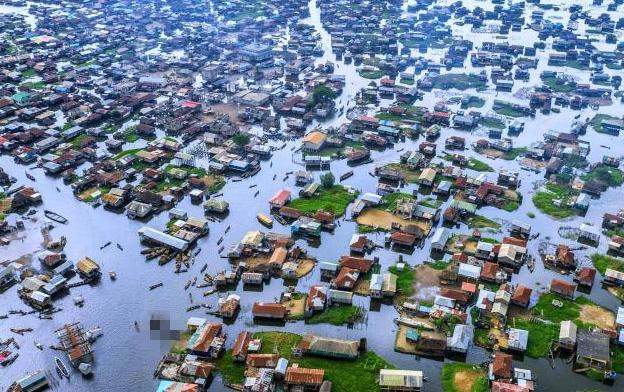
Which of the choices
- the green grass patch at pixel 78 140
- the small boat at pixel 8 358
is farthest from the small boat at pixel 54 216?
the small boat at pixel 8 358

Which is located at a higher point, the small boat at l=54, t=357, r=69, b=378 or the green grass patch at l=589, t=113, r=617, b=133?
the green grass patch at l=589, t=113, r=617, b=133

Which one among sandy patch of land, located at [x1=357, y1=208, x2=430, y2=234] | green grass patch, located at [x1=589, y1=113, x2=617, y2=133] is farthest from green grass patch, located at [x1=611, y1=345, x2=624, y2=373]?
green grass patch, located at [x1=589, y1=113, x2=617, y2=133]

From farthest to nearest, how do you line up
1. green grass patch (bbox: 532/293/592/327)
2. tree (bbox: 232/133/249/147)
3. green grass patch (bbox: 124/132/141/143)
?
green grass patch (bbox: 124/132/141/143)
tree (bbox: 232/133/249/147)
green grass patch (bbox: 532/293/592/327)

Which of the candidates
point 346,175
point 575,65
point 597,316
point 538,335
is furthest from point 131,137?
point 575,65

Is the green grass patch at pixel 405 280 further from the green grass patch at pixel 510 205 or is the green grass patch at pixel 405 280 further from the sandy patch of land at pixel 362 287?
the green grass patch at pixel 510 205

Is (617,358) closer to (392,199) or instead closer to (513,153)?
(392,199)

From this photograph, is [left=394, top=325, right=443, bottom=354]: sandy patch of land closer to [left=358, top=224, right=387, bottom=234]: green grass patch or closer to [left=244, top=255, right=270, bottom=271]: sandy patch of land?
[left=358, top=224, right=387, bottom=234]: green grass patch

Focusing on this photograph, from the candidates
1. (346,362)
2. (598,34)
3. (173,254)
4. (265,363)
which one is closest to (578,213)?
(346,362)
